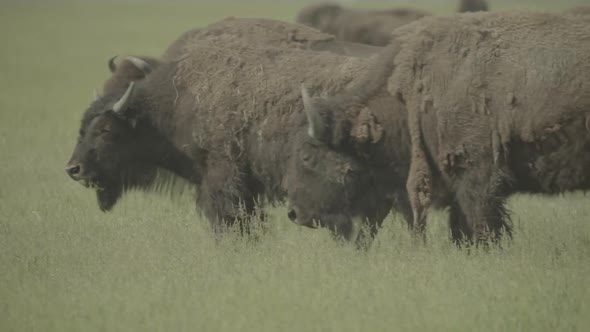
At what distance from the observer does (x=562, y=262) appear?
798 cm

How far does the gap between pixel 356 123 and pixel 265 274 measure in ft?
5.01

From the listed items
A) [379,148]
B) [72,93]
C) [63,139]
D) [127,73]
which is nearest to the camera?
[379,148]

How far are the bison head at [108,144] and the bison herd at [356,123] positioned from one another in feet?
0.04

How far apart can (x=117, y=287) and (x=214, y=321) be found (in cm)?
120

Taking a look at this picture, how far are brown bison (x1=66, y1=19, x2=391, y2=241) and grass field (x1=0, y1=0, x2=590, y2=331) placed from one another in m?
0.44

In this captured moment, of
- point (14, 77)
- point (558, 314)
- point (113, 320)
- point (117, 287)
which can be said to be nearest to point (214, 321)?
point (113, 320)

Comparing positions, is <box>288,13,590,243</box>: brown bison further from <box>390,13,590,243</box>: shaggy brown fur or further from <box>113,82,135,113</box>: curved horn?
<box>113,82,135,113</box>: curved horn

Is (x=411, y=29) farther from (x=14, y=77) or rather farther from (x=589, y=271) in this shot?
(x=14, y=77)

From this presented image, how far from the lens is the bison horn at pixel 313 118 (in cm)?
845

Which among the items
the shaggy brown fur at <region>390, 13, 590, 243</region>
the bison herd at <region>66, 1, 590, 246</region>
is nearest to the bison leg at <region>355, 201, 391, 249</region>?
the bison herd at <region>66, 1, 590, 246</region>

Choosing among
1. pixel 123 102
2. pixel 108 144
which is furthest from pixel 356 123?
pixel 108 144

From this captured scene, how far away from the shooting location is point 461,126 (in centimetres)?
805

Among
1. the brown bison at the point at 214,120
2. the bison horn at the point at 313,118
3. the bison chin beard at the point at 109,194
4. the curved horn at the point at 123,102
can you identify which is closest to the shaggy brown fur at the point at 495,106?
the bison horn at the point at 313,118

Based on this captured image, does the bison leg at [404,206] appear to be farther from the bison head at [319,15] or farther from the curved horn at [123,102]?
the bison head at [319,15]
